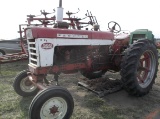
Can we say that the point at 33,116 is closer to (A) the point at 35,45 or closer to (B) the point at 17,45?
(A) the point at 35,45

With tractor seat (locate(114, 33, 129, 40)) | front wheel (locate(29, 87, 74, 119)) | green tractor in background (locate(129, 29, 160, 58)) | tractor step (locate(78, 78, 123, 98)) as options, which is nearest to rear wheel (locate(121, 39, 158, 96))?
tractor step (locate(78, 78, 123, 98))

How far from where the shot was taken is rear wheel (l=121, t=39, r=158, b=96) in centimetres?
422

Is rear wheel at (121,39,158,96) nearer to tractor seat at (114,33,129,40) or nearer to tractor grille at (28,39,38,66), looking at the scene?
tractor seat at (114,33,129,40)

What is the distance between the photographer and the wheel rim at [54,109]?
3287 millimetres

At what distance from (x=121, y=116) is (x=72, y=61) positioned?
140 cm

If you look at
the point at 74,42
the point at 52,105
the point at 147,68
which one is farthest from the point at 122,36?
the point at 52,105

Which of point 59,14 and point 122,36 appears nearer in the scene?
point 59,14

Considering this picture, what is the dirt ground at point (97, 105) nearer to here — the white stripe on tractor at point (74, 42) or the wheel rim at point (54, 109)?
the wheel rim at point (54, 109)

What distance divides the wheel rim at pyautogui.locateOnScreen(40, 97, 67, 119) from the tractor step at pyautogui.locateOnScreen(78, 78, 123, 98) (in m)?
1.26

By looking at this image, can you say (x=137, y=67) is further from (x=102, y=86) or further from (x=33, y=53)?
(x=33, y=53)

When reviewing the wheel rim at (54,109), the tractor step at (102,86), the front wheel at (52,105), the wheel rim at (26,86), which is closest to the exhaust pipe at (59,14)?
the wheel rim at (26,86)

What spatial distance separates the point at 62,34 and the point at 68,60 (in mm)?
562

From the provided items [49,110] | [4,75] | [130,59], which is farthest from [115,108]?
[4,75]

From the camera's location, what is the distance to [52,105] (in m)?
3.35
